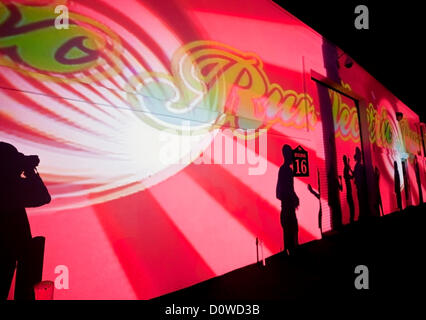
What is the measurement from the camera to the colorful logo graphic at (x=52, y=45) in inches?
57.0

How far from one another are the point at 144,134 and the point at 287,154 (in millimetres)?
2135

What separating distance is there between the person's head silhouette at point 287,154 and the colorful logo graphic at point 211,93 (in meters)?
0.36

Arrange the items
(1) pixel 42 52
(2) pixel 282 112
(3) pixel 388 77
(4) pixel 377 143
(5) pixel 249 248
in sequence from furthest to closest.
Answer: (3) pixel 388 77, (4) pixel 377 143, (2) pixel 282 112, (5) pixel 249 248, (1) pixel 42 52

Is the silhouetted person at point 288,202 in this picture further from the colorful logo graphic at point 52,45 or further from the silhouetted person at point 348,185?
the colorful logo graphic at point 52,45

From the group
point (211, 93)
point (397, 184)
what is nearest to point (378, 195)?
point (397, 184)

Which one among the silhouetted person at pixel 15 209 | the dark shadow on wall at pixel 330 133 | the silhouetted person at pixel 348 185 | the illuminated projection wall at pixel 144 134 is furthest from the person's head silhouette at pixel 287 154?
the silhouetted person at pixel 15 209

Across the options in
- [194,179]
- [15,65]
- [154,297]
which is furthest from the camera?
[194,179]

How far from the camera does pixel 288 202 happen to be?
315cm

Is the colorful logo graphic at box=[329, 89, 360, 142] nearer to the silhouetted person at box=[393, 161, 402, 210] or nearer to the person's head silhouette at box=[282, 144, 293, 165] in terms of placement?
the person's head silhouette at box=[282, 144, 293, 165]

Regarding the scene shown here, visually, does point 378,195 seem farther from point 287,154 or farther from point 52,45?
point 52,45

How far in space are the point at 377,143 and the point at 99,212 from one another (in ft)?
22.0

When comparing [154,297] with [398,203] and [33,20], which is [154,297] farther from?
[398,203]

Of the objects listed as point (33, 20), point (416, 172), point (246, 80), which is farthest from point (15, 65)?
point (416, 172)

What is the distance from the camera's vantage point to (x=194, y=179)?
2.24m
